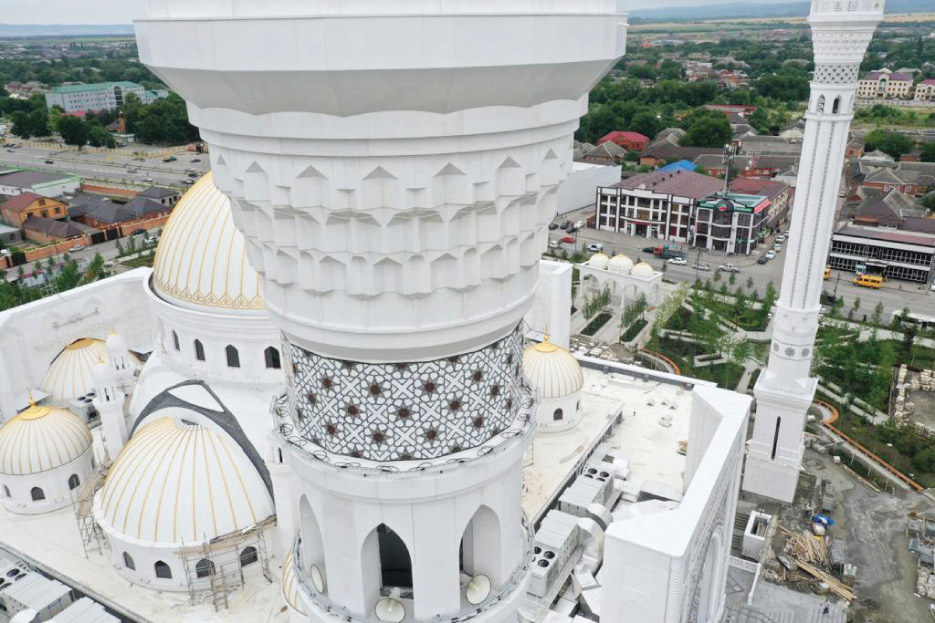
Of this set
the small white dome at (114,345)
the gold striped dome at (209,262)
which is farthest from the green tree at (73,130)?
the gold striped dome at (209,262)

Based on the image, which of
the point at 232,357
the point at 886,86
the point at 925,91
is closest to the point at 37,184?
the point at 232,357

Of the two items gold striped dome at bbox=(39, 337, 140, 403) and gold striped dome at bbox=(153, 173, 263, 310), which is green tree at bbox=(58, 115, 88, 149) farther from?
gold striped dome at bbox=(153, 173, 263, 310)

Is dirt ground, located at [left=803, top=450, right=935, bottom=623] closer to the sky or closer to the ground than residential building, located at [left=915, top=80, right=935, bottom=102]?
closer to the ground

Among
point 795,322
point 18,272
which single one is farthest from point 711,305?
point 18,272

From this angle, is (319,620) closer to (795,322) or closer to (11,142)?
(795,322)

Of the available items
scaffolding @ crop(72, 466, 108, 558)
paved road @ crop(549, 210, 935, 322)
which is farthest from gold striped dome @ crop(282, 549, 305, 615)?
paved road @ crop(549, 210, 935, 322)

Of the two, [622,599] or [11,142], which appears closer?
[622,599]

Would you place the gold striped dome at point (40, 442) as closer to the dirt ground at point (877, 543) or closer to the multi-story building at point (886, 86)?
the dirt ground at point (877, 543)
